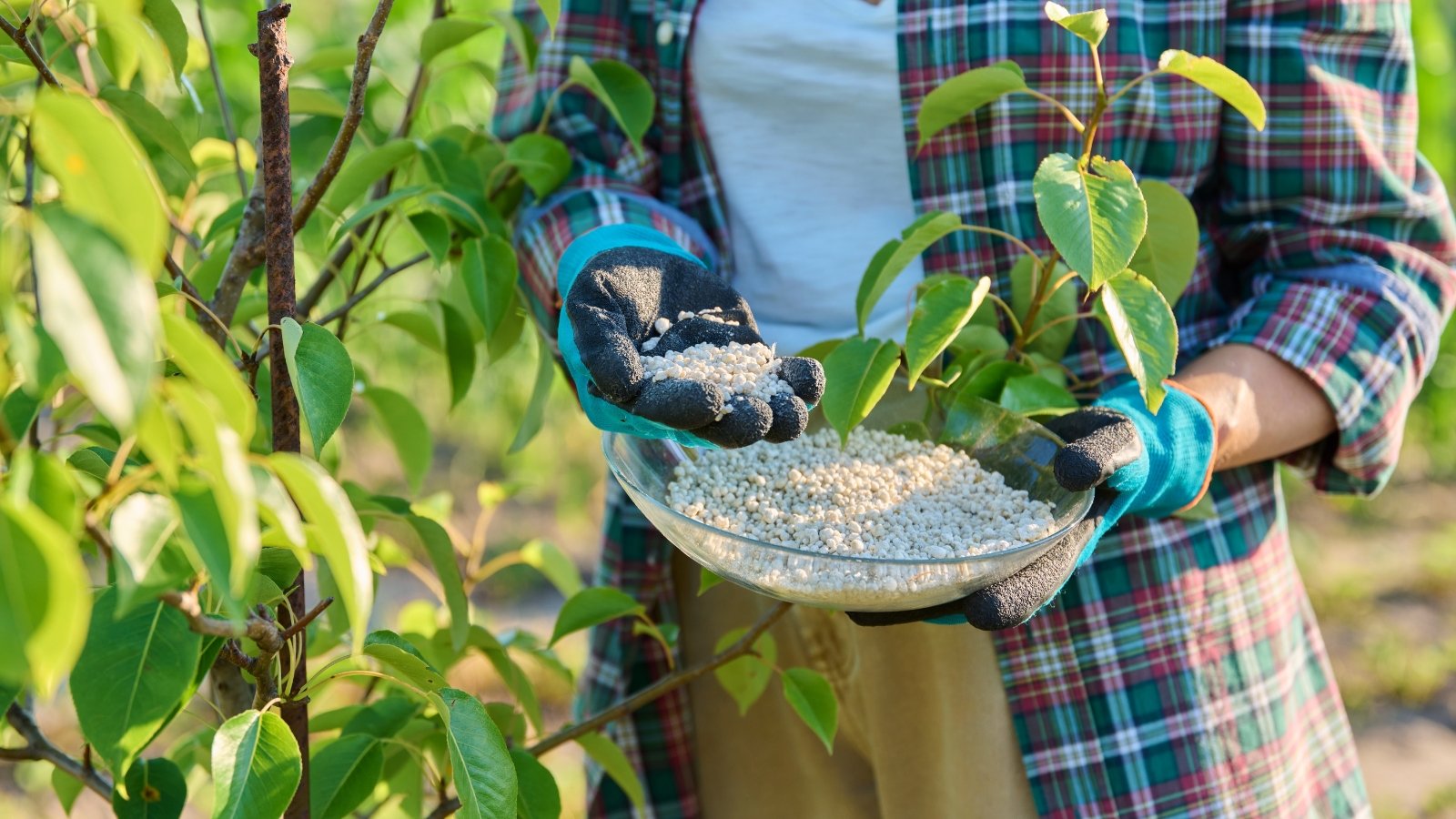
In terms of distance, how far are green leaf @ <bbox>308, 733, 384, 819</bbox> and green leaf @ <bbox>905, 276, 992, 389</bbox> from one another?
1.37 feet

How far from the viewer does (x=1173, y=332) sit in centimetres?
71

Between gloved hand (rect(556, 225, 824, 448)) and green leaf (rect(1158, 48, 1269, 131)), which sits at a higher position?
green leaf (rect(1158, 48, 1269, 131))

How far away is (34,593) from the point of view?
0.37 metres

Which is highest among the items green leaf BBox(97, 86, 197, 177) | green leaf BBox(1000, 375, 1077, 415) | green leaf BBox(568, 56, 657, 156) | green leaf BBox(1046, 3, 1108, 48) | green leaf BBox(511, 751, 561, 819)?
green leaf BBox(1046, 3, 1108, 48)

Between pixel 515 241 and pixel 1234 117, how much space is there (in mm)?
609

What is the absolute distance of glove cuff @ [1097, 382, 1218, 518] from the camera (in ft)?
2.80

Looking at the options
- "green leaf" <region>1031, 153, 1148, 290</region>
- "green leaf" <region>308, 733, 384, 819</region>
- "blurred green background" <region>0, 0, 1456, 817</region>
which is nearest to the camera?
"green leaf" <region>1031, 153, 1148, 290</region>

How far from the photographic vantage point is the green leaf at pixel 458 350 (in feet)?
3.27

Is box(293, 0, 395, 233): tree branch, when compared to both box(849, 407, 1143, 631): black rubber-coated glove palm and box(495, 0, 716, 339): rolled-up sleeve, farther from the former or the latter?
box(849, 407, 1143, 631): black rubber-coated glove palm

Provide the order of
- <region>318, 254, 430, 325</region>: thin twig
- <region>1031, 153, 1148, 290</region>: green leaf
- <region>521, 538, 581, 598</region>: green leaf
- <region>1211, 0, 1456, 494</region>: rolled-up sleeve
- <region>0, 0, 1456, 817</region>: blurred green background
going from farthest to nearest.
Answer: <region>0, 0, 1456, 817</region>: blurred green background
<region>521, 538, 581, 598</region>: green leaf
<region>1211, 0, 1456, 494</region>: rolled-up sleeve
<region>318, 254, 430, 325</region>: thin twig
<region>1031, 153, 1148, 290</region>: green leaf

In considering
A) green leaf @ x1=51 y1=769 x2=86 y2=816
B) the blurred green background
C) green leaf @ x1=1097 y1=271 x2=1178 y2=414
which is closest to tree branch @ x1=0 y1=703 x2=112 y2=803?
green leaf @ x1=51 y1=769 x2=86 y2=816

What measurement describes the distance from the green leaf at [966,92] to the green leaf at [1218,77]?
102 millimetres

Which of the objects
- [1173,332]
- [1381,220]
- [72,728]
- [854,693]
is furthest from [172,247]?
[72,728]

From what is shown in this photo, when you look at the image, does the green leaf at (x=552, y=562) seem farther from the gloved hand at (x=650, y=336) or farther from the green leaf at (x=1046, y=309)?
the green leaf at (x=1046, y=309)
